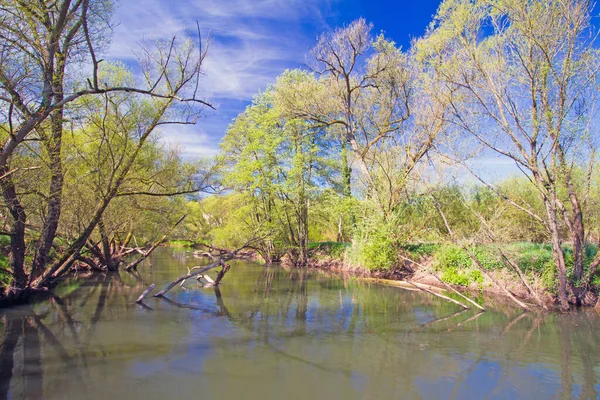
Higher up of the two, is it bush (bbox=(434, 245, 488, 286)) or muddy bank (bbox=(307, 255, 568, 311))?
bush (bbox=(434, 245, 488, 286))

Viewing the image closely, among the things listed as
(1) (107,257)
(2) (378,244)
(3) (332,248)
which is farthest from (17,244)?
(3) (332,248)

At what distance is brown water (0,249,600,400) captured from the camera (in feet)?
20.3

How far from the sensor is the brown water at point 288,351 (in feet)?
20.3

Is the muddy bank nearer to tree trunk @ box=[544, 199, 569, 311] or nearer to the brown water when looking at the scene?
tree trunk @ box=[544, 199, 569, 311]

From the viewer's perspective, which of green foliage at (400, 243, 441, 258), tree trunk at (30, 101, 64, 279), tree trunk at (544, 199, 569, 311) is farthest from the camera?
green foliage at (400, 243, 441, 258)

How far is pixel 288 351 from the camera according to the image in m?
7.96

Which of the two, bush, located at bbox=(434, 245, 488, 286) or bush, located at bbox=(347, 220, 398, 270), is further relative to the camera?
bush, located at bbox=(347, 220, 398, 270)

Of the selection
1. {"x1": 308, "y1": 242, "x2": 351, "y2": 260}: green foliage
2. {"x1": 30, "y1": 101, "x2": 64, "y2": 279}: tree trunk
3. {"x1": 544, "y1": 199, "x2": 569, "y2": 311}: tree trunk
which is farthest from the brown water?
{"x1": 308, "y1": 242, "x2": 351, "y2": 260}: green foliage

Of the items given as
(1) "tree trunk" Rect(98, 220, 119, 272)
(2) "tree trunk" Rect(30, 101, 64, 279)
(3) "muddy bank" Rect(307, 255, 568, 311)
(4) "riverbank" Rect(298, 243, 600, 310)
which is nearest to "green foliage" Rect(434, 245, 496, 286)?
(4) "riverbank" Rect(298, 243, 600, 310)


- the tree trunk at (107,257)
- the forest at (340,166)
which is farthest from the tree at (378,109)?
the tree trunk at (107,257)

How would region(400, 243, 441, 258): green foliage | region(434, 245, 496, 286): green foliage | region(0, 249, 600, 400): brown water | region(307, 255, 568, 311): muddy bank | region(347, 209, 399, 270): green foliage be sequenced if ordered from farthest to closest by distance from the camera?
region(347, 209, 399, 270): green foliage < region(400, 243, 441, 258): green foliage < region(434, 245, 496, 286): green foliage < region(307, 255, 568, 311): muddy bank < region(0, 249, 600, 400): brown water

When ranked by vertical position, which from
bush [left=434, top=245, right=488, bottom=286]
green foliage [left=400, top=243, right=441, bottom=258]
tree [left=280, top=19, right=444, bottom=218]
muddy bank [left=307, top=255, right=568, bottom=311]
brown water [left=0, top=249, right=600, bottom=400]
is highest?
tree [left=280, top=19, right=444, bottom=218]

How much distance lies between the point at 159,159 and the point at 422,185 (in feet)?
43.9

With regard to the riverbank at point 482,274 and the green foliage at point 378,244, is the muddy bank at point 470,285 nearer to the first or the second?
the riverbank at point 482,274
